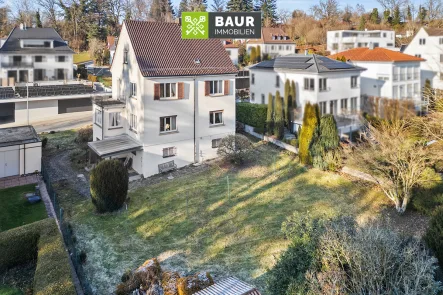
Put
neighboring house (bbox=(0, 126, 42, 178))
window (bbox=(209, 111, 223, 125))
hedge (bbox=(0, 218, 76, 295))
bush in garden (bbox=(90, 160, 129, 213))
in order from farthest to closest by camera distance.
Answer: window (bbox=(209, 111, 223, 125)), neighboring house (bbox=(0, 126, 42, 178)), bush in garden (bbox=(90, 160, 129, 213)), hedge (bbox=(0, 218, 76, 295))

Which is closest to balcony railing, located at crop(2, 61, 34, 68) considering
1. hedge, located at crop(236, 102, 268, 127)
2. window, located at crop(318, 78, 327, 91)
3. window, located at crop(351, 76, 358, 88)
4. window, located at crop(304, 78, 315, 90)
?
hedge, located at crop(236, 102, 268, 127)

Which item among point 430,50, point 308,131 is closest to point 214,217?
point 308,131

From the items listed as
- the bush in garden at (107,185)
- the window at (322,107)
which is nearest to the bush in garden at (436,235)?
the bush in garden at (107,185)

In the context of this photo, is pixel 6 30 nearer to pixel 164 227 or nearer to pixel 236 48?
pixel 236 48

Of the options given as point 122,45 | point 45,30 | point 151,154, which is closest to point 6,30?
point 45,30

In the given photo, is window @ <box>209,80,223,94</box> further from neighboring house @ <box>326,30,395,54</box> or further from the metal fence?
neighboring house @ <box>326,30,395,54</box>

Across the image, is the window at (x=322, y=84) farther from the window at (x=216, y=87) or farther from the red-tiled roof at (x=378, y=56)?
the red-tiled roof at (x=378, y=56)
